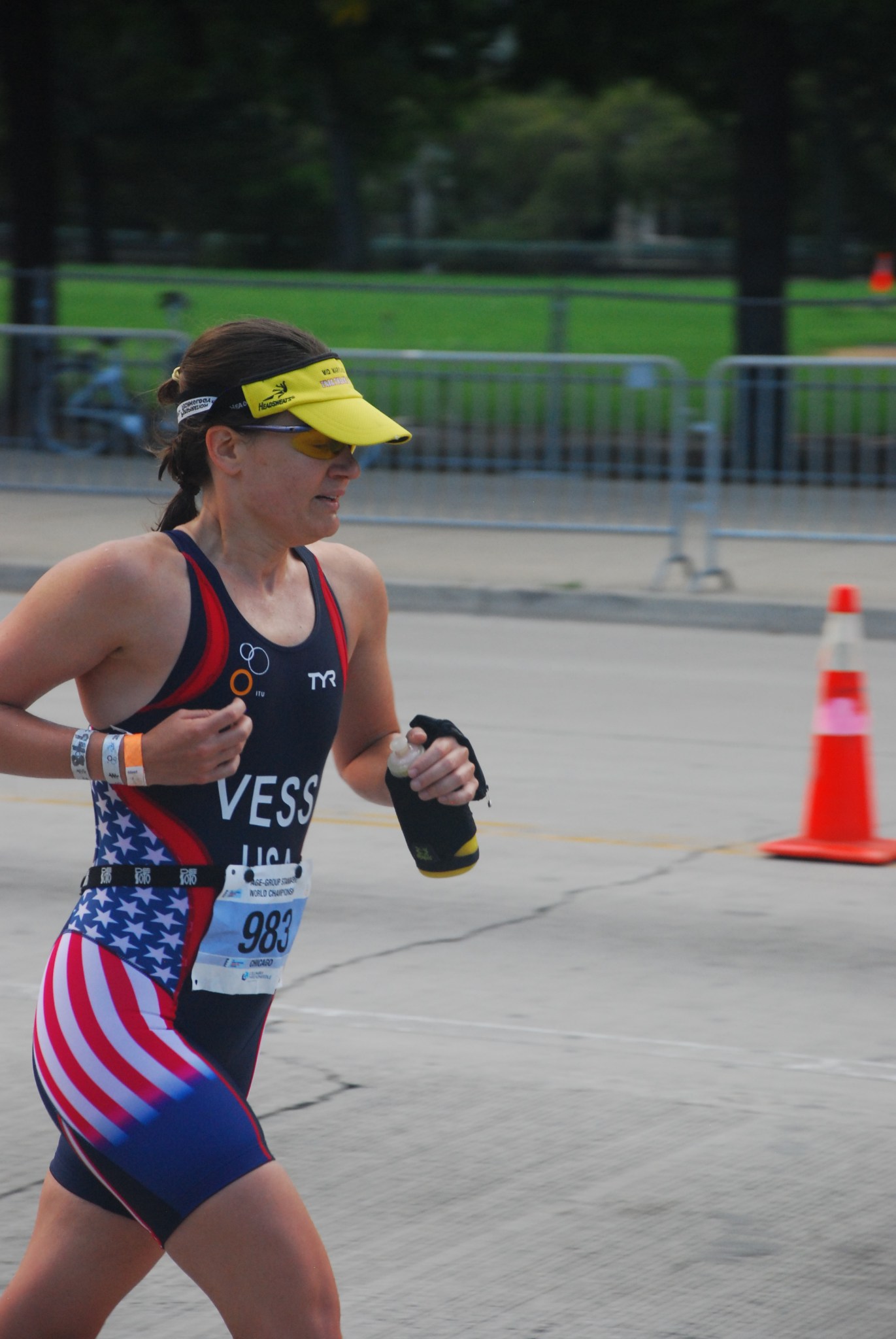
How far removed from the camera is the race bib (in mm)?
3049

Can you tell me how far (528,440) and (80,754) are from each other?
42.0ft

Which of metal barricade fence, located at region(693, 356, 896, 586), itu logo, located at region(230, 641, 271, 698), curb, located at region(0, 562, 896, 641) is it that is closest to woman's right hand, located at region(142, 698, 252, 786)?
itu logo, located at region(230, 641, 271, 698)

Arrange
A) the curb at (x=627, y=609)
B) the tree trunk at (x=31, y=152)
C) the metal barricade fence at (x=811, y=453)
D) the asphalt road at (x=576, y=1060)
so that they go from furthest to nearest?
the tree trunk at (x=31, y=152)
the metal barricade fence at (x=811, y=453)
the curb at (x=627, y=609)
the asphalt road at (x=576, y=1060)

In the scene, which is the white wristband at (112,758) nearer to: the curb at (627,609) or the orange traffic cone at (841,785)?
the orange traffic cone at (841,785)

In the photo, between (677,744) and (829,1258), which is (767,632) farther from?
(829,1258)

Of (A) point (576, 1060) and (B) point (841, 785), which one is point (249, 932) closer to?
(A) point (576, 1060)

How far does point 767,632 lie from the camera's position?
44.0ft

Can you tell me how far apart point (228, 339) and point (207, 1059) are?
1043mm

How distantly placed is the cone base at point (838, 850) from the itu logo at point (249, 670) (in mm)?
4795

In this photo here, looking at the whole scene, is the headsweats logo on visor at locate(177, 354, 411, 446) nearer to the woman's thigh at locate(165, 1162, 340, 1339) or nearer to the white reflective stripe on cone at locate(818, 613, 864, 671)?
the woman's thigh at locate(165, 1162, 340, 1339)

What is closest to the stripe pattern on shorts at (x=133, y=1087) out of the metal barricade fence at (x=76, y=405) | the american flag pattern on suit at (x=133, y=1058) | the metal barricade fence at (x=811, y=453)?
the american flag pattern on suit at (x=133, y=1058)

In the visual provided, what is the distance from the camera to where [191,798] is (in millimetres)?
3059

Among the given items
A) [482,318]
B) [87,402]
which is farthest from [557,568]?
[482,318]

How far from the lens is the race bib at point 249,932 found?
305 centimetres
